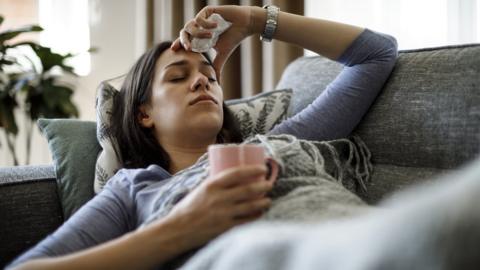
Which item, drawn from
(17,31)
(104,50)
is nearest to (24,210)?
(17,31)

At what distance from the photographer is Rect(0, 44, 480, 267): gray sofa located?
3.56 feet

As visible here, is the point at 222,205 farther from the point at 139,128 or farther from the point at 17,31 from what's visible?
the point at 17,31

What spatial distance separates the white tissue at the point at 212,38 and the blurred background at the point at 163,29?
0.85m

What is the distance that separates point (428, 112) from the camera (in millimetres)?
1140

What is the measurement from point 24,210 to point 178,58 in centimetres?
51

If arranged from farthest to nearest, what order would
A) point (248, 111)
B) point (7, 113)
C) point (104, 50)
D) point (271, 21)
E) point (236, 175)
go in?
1. point (104, 50)
2. point (7, 113)
3. point (248, 111)
4. point (271, 21)
5. point (236, 175)

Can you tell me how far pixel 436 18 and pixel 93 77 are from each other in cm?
216

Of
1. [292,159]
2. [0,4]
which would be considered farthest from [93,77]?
[292,159]

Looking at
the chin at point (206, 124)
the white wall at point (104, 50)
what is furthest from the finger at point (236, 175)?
the white wall at point (104, 50)

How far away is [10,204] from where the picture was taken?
118 centimetres

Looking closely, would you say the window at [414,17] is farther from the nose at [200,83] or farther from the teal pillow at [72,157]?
the teal pillow at [72,157]

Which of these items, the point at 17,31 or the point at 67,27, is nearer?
the point at 17,31

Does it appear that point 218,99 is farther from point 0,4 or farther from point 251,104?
point 0,4

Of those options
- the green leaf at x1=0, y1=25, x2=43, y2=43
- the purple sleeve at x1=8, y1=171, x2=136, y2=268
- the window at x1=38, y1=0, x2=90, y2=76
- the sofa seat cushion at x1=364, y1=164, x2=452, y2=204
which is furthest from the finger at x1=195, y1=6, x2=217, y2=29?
the window at x1=38, y1=0, x2=90, y2=76
